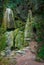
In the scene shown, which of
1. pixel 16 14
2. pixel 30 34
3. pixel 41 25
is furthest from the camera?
pixel 16 14

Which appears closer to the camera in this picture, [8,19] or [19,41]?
[19,41]

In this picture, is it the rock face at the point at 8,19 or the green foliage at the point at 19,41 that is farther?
the rock face at the point at 8,19

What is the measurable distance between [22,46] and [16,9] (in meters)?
3.76

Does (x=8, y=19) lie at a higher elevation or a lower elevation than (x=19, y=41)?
higher

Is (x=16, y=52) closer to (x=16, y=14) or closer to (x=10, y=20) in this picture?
(x=10, y=20)

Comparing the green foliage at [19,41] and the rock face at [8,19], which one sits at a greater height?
the rock face at [8,19]

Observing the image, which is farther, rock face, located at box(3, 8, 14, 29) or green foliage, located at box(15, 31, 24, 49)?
rock face, located at box(3, 8, 14, 29)

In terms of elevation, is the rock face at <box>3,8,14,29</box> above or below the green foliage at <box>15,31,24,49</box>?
above

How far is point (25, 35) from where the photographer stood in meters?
12.0

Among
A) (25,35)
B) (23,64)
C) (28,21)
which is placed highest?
(28,21)

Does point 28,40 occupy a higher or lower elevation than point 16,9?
lower

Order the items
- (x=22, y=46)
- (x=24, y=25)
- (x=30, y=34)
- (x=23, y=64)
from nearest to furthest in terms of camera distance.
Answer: (x=23, y=64), (x=22, y=46), (x=30, y=34), (x=24, y=25)

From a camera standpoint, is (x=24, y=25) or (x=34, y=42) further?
(x=24, y=25)

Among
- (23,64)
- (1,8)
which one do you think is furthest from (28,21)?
(23,64)
